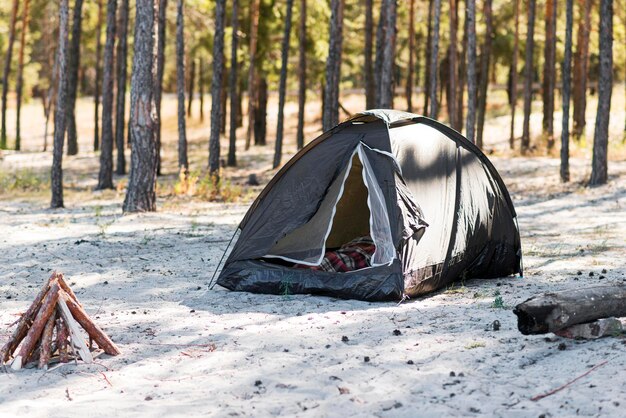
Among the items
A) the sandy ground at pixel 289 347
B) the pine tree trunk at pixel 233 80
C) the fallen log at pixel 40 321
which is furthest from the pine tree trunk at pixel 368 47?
the fallen log at pixel 40 321

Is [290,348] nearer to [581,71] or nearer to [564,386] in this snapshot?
[564,386]

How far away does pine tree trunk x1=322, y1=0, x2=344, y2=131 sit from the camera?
22.0 meters

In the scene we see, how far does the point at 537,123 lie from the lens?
121 feet

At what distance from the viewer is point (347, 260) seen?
10.0 metres

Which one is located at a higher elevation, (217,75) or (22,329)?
(217,75)

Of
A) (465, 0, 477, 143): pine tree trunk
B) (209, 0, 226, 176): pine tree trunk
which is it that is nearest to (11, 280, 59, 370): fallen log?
(209, 0, 226, 176): pine tree trunk

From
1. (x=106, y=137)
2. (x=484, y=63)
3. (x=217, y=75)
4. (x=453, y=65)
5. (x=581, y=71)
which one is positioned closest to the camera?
(x=106, y=137)

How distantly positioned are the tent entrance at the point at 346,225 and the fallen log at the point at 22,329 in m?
3.55

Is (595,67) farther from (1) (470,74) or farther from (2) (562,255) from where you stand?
(2) (562,255)

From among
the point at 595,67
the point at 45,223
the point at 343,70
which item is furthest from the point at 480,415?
the point at 595,67

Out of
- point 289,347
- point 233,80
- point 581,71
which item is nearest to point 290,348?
point 289,347

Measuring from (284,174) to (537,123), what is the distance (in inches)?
1127

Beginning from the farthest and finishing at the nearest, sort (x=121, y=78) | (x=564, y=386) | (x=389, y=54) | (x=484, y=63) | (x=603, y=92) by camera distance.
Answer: (x=484, y=63), (x=121, y=78), (x=603, y=92), (x=389, y=54), (x=564, y=386)

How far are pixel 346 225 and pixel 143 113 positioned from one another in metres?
6.71
